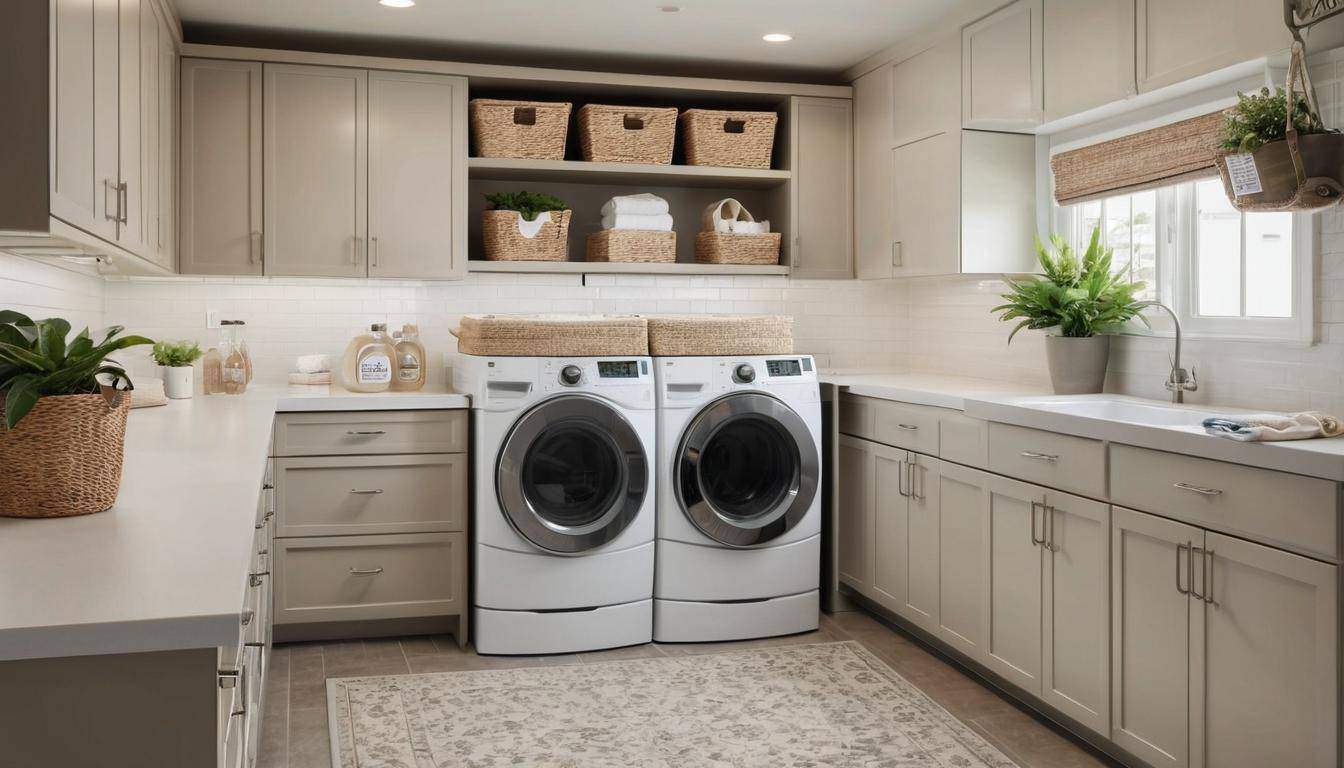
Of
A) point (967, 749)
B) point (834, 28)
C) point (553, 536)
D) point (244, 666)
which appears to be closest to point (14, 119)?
point (244, 666)

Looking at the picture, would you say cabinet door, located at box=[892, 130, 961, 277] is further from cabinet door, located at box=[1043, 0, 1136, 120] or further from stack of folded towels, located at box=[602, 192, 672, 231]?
stack of folded towels, located at box=[602, 192, 672, 231]

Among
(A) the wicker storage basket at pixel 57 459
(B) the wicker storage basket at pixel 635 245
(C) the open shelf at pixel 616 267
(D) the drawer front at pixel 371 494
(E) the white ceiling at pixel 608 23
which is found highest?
(E) the white ceiling at pixel 608 23

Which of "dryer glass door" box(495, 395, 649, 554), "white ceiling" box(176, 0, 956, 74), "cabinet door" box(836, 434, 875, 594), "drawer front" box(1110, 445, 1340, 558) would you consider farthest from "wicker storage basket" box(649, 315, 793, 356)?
"drawer front" box(1110, 445, 1340, 558)

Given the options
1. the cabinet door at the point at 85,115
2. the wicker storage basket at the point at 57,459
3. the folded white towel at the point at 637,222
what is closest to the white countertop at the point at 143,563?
the wicker storage basket at the point at 57,459

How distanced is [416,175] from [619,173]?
85cm

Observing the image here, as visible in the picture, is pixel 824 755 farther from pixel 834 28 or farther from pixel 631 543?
pixel 834 28

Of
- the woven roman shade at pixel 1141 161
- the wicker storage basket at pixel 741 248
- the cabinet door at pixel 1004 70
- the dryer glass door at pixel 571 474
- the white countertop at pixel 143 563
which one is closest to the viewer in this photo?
the white countertop at pixel 143 563

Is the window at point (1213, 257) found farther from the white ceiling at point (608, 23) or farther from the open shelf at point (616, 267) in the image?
the open shelf at point (616, 267)

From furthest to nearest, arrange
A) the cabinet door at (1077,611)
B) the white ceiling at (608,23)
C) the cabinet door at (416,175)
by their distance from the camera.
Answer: the cabinet door at (416,175)
the white ceiling at (608,23)
the cabinet door at (1077,611)

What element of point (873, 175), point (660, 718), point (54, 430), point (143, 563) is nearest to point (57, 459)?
point (54, 430)

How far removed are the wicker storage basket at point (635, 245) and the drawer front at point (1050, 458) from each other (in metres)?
1.81

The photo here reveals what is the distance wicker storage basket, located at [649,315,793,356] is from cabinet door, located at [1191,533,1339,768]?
192cm

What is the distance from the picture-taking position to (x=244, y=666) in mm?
1863

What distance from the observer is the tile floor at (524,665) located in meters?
2.96
